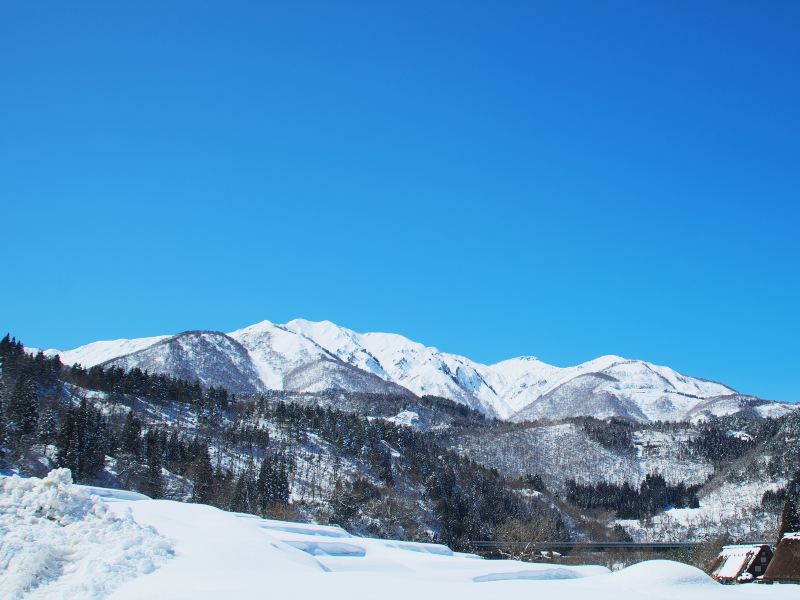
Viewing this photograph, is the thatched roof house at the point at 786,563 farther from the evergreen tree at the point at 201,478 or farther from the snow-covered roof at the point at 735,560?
the evergreen tree at the point at 201,478

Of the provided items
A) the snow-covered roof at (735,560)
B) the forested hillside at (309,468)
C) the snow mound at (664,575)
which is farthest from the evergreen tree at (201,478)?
the snow mound at (664,575)

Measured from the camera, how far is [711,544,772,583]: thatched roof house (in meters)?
48.1

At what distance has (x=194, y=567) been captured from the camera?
56.0ft

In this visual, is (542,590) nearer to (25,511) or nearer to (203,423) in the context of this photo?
(25,511)

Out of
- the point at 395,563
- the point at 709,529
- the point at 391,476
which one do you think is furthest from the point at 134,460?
the point at 709,529

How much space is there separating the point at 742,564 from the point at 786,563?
22.8 ft

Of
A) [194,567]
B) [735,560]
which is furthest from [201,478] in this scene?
[194,567]

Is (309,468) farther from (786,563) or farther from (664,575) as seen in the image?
(664,575)

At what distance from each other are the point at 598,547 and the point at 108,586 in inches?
5321

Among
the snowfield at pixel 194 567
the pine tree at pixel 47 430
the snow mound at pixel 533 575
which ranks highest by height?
the pine tree at pixel 47 430

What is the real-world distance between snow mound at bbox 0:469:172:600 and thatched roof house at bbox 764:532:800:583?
1678 inches

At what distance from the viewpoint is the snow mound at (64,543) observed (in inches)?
607

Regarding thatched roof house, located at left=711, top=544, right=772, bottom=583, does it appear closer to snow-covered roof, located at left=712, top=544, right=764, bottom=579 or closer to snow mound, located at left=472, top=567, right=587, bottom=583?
snow-covered roof, located at left=712, top=544, right=764, bottom=579

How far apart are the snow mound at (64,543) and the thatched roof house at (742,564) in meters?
45.8
